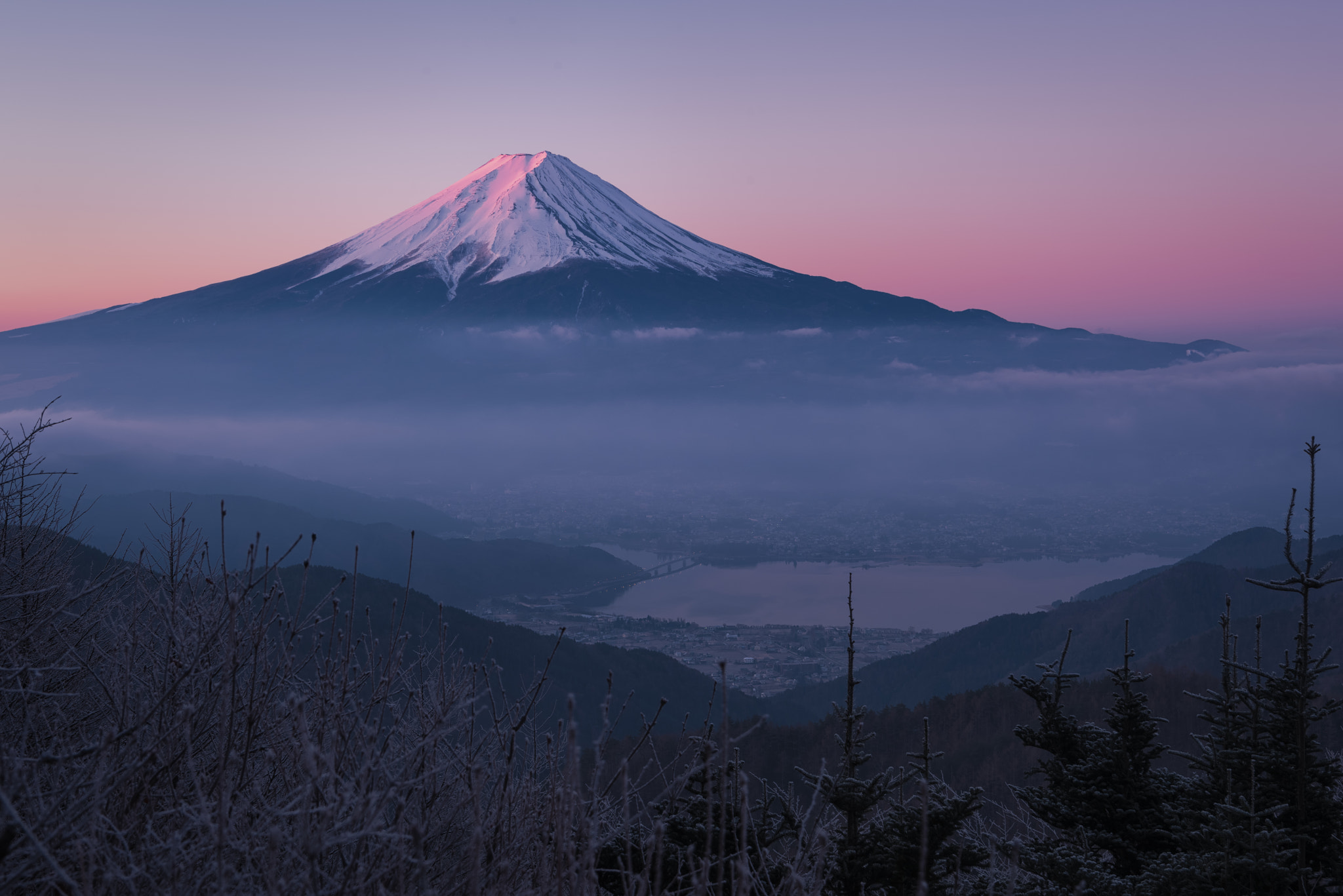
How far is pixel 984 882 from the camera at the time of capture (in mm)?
6027

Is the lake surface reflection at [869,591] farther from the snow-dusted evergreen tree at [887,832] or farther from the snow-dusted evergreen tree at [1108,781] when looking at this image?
the snow-dusted evergreen tree at [887,832]

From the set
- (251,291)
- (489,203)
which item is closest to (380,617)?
(489,203)

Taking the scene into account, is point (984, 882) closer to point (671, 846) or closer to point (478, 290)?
point (671, 846)

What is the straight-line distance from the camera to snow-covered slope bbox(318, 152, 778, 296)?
17888 centimetres

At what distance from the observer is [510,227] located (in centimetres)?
18738

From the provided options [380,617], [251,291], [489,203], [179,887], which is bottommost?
[380,617]

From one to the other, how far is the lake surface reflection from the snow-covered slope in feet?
257

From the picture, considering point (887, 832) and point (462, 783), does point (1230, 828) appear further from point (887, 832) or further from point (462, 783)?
point (462, 783)

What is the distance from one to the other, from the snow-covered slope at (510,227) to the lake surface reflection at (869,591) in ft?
257

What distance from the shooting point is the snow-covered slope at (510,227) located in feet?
587

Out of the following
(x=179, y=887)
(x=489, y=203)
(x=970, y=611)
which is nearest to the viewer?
(x=179, y=887)

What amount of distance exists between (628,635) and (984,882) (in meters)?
77.8

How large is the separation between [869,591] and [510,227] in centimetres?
11705

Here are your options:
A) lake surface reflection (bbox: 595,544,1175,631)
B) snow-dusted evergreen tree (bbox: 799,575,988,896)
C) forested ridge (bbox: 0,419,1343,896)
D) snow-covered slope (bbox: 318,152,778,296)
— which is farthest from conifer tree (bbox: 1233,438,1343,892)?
snow-covered slope (bbox: 318,152,778,296)
